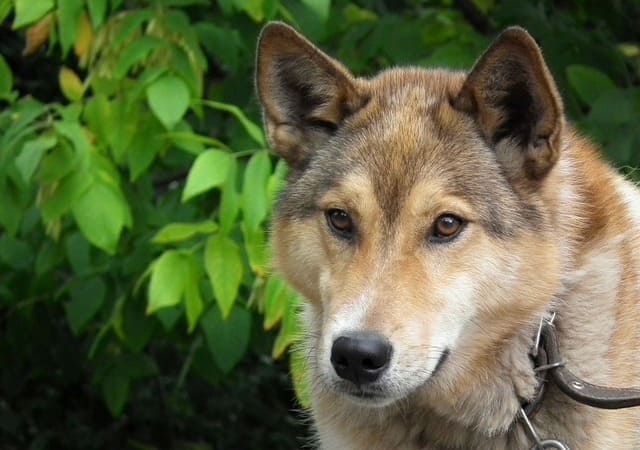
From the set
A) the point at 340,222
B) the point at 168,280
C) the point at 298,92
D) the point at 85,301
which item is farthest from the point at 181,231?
the point at 340,222

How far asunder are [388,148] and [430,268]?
376mm

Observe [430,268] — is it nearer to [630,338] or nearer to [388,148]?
[388,148]

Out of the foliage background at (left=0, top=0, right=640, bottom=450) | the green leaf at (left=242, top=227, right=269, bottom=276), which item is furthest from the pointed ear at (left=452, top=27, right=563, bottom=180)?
the green leaf at (left=242, top=227, right=269, bottom=276)

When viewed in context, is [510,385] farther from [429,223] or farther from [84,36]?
[84,36]

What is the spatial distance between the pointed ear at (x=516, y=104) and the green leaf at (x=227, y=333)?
1615 mm

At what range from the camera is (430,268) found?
324 centimetres

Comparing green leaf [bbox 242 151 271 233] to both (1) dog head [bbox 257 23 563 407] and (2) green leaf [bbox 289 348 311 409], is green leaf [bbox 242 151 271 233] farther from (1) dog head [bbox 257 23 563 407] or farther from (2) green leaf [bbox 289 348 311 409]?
(1) dog head [bbox 257 23 563 407]

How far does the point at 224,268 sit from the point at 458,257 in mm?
1266

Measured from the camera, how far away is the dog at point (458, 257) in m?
3.20

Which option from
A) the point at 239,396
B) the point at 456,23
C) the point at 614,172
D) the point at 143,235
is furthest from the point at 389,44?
the point at 239,396

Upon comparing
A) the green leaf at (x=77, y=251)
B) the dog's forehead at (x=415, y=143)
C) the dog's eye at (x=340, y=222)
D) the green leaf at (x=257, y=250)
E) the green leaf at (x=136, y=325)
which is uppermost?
the dog's forehead at (x=415, y=143)

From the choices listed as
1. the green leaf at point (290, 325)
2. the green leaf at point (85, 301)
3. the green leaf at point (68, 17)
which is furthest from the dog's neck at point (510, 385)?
the green leaf at point (85, 301)

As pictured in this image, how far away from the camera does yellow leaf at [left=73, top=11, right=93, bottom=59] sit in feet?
16.3

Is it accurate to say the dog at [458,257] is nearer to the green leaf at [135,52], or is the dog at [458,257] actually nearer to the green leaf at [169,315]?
the green leaf at [135,52]
